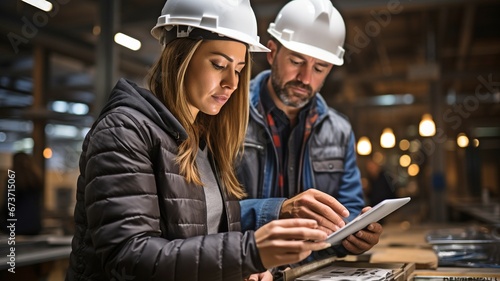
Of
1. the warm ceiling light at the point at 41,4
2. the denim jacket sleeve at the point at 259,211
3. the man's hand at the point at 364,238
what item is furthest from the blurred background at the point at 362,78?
the man's hand at the point at 364,238

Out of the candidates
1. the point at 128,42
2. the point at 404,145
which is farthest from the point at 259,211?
the point at 404,145

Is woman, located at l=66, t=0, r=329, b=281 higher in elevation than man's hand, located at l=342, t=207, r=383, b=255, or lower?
higher

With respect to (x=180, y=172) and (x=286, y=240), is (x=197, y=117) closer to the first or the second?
(x=180, y=172)

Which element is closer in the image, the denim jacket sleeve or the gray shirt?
the gray shirt

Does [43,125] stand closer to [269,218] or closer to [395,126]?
[269,218]

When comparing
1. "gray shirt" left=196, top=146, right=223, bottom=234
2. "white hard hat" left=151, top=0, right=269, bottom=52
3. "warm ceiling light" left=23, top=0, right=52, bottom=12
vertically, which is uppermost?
"warm ceiling light" left=23, top=0, right=52, bottom=12

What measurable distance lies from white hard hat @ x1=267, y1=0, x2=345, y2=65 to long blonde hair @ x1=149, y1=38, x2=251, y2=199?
24.8 inches

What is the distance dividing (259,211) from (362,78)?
8116 mm

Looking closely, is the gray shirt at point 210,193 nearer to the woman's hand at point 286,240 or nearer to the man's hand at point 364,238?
the woman's hand at point 286,240

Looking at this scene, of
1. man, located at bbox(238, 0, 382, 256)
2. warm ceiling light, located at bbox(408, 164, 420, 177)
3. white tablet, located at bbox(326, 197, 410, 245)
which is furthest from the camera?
warm ceiling light, located at bbox(408, 164, 420, 177)

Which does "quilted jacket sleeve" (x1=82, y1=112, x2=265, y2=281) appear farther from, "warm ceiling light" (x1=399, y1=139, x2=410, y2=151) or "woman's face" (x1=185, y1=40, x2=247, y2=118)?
"warm ceiling light" (x1=399, y1=139, x2=410, y2=151)

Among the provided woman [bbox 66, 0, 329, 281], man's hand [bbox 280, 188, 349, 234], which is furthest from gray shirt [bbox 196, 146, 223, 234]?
man's hand [bbox 280, 188, 349, 234]

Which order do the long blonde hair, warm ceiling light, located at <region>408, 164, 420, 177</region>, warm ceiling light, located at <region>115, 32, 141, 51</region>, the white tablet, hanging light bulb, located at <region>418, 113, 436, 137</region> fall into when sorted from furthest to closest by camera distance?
warm ceiling light, located at <region>408, 164, 420, 177</region> < hanging light bulb, located at <region>418, 113, 436, 137</region> < warm ceiling light, located at <region>115, 32, 141, 51</region> < the long blonde hair < the white tablet

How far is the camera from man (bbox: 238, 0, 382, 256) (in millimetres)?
2137
